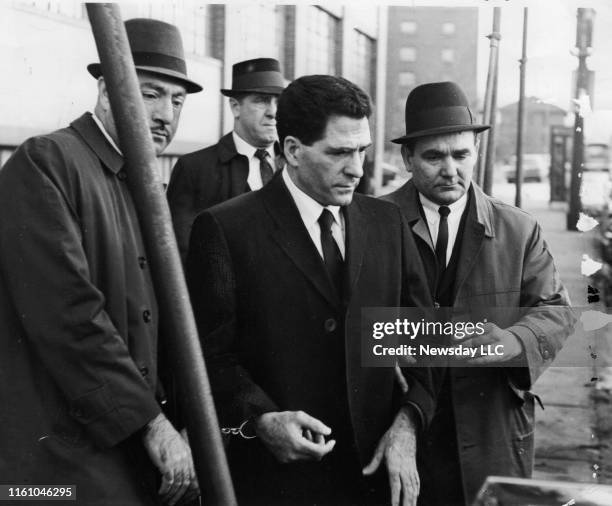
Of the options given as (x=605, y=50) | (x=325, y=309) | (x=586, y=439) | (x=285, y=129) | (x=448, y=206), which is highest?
(x=605, y=50)

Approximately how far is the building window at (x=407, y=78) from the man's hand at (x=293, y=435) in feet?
3.49

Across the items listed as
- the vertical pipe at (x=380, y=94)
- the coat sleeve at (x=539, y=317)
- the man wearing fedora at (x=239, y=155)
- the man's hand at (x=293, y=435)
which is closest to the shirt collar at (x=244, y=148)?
the man wearing fedora at (x=239, y=155)

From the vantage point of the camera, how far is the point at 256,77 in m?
2.46

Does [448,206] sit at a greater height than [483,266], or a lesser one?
greater

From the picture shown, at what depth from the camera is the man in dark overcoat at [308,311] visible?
167 cm

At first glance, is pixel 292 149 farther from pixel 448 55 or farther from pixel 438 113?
pixel 448 55

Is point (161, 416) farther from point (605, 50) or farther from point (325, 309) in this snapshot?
point (605, 50)

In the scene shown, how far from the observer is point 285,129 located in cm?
177

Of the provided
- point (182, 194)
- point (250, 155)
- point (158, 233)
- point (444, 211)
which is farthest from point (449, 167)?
point (158, 233)

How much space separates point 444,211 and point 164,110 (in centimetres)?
77

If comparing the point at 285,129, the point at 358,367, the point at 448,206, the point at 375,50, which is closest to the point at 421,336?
the point at 358,367

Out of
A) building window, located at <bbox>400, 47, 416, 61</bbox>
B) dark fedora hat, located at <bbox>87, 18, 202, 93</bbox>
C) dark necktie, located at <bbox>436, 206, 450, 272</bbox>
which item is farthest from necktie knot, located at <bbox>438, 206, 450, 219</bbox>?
dark fedora hat, located at <bbox>87, 18, 202, 93</bbox>

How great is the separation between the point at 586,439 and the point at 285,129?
1.34 metres

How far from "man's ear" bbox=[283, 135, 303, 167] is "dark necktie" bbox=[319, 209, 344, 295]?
0.14 m
